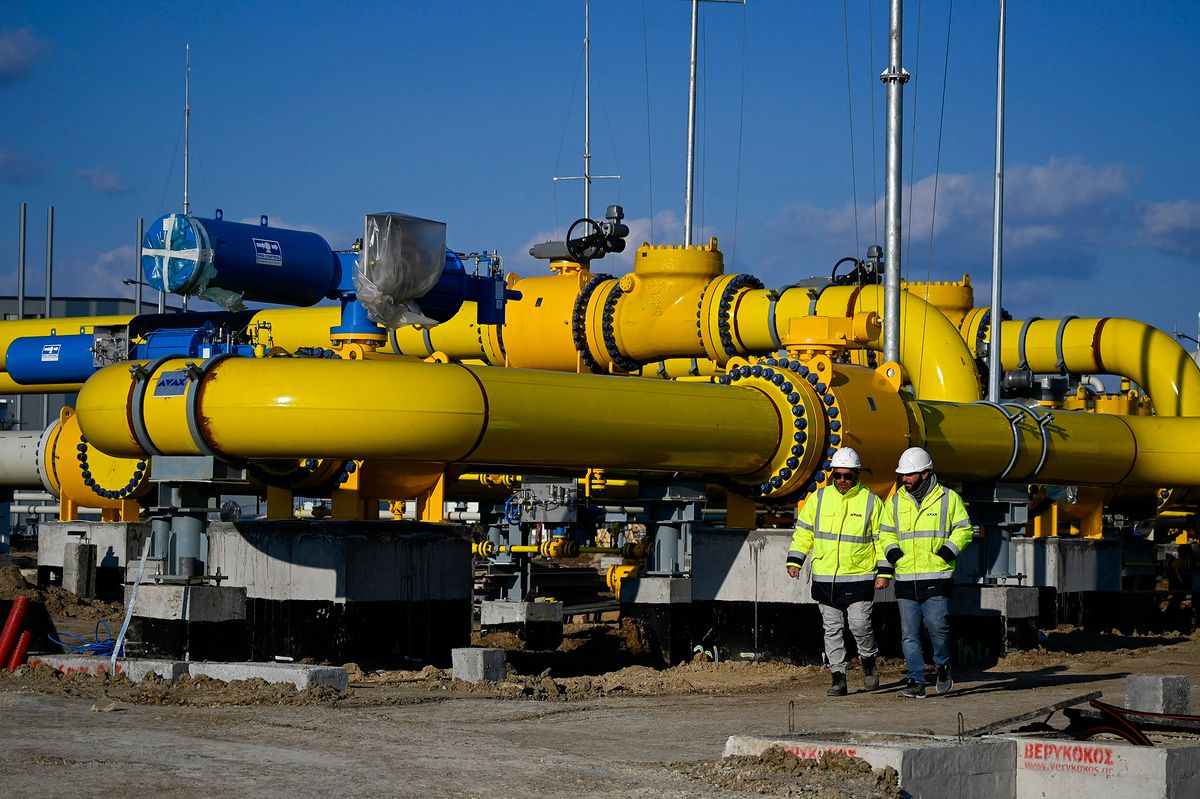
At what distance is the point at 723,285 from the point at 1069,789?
10332mm

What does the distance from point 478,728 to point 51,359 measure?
12.6 metres

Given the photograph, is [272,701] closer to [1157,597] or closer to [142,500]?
[142,500]

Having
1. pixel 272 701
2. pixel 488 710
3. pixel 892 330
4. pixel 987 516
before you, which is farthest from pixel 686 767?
pixel 987 516

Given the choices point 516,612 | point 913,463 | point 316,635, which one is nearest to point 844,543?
point 913,463

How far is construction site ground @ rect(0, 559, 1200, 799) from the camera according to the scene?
764cm

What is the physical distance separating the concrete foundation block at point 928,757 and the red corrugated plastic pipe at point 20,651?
6.10 m

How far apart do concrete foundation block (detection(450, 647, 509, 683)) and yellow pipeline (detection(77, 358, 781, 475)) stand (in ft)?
4.61

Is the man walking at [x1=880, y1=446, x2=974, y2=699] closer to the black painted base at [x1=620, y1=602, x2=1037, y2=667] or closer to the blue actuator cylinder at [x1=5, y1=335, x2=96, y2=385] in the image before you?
the black painted base at [x1=620, y1=602, x2=1037, y2=667]

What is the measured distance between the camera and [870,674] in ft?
40.7

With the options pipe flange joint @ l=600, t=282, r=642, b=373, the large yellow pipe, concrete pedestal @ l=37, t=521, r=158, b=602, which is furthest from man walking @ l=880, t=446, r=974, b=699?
concrete pedestal @ l=37, t=521, r=158, b=602

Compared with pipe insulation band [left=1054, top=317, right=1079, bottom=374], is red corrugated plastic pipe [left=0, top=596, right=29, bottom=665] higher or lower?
lower

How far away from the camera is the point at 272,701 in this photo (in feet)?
35.1

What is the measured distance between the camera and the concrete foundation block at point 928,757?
8.01 m

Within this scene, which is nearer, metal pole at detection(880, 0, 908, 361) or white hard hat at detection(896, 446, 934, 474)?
white hard hat at detection(896, 446, 934, 474)
